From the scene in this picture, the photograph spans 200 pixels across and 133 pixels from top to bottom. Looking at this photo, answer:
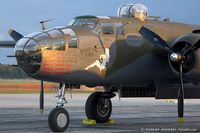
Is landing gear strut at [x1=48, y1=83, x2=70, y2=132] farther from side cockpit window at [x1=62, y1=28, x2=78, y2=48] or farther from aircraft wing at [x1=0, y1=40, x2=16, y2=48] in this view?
aircraft wing at [x1=0, y1=40, x2=16, y2=48]

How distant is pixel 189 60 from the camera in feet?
55.1

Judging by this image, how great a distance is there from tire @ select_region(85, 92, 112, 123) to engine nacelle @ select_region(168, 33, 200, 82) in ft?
14.0

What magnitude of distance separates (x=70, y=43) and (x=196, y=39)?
4399mm

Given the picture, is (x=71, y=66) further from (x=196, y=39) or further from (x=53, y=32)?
(x=196, y=39)

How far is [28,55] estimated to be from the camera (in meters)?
15.4

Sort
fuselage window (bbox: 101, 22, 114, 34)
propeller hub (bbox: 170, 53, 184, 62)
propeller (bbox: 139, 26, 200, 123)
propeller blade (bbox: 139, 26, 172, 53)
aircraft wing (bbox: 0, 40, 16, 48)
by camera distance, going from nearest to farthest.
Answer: propeller hub (bbox: 170, 53, 184, 62), propeller (bbox: 139, 26, 200, 123), propeller blade (bbox: 139, 26, 172, 53), fuselage window (bbox: 101, 22, 114, 34), aircraft wing (bbox: 0, 40, 16, 48)

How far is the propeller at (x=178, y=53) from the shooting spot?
1635 centimetres

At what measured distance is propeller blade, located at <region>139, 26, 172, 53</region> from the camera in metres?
17.1

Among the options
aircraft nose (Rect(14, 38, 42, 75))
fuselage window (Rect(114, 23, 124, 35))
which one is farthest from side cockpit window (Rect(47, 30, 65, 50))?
fuselage window (Rect(114, 23, 124, 35))

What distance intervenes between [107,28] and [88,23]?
2.36ft

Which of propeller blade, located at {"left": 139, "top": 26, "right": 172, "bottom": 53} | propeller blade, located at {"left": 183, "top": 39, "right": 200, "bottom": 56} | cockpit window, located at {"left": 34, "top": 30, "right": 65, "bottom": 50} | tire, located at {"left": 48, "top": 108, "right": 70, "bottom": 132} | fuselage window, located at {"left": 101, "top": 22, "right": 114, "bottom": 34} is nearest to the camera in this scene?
cockpit window, located at {"left": 34, "top": 30, "right": 65, "bottom": 50}

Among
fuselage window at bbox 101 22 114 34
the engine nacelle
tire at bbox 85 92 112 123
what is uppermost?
fuselage window at bbox 101 22 114 34

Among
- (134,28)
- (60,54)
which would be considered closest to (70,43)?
(60,54)

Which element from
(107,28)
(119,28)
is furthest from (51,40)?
(119,28)
